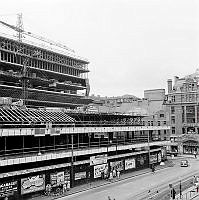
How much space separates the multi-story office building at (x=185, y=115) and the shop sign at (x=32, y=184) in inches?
2800

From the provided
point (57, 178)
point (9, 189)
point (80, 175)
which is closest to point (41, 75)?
point (80, 175)

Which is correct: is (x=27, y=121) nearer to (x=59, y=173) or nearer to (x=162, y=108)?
(x=59, y=173)

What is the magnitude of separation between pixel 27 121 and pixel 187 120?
75.6 meters

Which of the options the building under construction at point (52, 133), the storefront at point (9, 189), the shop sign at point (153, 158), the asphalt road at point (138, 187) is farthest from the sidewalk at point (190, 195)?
the shop sign at point (153, 158)

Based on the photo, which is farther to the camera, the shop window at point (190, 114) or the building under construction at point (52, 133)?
the shop window at point (190, 114)

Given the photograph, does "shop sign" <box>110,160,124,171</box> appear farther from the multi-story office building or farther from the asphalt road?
the multi-story office building

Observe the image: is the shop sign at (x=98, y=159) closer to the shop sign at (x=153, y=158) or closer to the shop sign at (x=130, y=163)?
the shop sign at (x=130, y=163)

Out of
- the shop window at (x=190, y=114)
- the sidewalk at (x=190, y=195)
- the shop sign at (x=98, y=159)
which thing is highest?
the shop window at (x=190, y=114)

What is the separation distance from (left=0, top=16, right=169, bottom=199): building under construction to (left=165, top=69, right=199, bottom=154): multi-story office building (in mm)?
27079

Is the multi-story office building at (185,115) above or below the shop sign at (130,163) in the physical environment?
above

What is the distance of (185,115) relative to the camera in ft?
365

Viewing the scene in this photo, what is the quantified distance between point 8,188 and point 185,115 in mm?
81332

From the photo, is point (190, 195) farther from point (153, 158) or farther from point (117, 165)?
point (153, 158)

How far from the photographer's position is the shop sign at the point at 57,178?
45.7 metres
